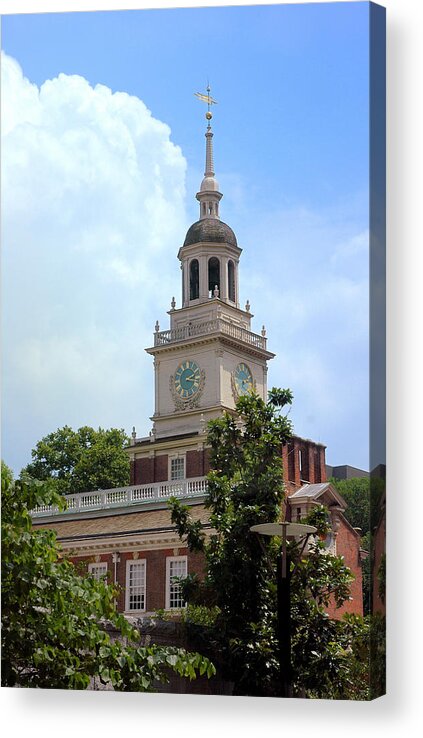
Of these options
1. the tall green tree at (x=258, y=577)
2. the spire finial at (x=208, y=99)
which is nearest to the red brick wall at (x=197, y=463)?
the tall green tree at (x=258, y=577)

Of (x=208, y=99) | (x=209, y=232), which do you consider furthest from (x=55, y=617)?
(x=208, y=99)

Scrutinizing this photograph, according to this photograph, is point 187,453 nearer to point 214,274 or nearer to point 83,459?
point 83,459

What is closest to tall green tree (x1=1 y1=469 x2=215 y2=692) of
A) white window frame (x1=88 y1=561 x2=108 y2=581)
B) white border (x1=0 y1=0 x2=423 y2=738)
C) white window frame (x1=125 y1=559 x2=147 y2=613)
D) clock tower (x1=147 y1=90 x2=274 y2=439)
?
white border (x1=0 y1=0 x2=423 y2=738)

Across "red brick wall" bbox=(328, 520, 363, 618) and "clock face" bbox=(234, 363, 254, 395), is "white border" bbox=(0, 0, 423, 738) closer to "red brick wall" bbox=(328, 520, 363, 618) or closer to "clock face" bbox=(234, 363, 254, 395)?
"red brick wall" bbox=(328, 520, 363, 618)

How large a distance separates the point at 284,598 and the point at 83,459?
7.26 ft

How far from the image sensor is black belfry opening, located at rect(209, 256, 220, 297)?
11160 mm

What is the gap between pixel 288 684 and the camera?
10.6 m

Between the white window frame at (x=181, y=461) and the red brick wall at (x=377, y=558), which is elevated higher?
the white window frame at (x=181, y=461)

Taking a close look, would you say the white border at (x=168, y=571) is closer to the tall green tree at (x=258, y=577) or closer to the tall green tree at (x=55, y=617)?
the tall green tree at (x=258, y=577)

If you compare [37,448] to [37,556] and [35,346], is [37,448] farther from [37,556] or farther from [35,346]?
[37,556]

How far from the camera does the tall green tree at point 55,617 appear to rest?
9.48m

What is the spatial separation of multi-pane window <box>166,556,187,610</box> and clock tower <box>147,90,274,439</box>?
4.19 feet

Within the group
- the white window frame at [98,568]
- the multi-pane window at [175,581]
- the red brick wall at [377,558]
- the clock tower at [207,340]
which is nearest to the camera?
the red brick wall at [377,558]

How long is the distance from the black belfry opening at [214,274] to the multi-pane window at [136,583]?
3.00m
